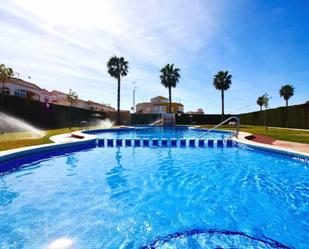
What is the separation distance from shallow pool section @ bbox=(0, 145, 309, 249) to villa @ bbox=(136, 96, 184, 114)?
49.1 m

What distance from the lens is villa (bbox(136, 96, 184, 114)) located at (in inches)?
2266

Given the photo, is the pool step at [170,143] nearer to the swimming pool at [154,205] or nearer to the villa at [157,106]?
the swimming pool at [154,205]

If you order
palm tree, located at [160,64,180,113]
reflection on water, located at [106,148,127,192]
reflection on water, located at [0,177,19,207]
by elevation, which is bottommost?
reflection on water, located at [0,177,19,207]

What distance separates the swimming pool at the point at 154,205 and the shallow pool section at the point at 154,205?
0.02 m

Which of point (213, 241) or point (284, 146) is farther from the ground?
point (284, 146)

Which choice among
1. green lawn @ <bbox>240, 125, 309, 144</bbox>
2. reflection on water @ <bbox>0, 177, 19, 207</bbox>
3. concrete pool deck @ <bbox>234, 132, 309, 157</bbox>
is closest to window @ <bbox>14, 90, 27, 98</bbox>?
reflection on water @ <bbox>0, 177, 19, 207</bbox>

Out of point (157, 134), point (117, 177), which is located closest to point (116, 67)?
point (157, 134)

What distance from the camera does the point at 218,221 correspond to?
4.03 m

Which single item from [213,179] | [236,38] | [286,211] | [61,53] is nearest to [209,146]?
[213,179]

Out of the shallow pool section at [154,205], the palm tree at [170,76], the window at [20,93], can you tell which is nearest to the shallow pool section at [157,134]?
the shallow pool section at [154,205]

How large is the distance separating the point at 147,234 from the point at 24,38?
39.5 ft

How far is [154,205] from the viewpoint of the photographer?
480 centimetres

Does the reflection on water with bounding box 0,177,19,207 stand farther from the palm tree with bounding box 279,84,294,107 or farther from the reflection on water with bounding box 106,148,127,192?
the palm tree with bounding box 279,84,294,107

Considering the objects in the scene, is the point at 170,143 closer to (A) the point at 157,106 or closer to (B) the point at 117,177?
(B) the point at 117,177
